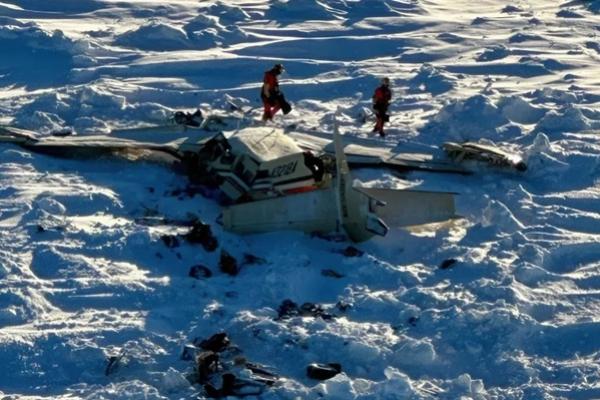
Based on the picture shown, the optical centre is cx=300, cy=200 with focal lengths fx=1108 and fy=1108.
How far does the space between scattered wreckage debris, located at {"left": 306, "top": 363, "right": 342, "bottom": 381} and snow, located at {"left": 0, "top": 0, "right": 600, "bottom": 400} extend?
0.09 metres

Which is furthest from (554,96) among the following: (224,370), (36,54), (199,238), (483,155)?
(224,370)

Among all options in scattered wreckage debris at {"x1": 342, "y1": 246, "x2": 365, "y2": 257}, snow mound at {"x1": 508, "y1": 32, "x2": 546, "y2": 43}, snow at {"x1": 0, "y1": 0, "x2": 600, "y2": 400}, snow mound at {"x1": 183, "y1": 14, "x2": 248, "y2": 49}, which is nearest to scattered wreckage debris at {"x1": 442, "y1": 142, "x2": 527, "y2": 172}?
snow at {"x1": 0, "y1": 0, "x2": 600, "y2": 400}

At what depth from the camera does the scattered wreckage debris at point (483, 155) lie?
1786cm

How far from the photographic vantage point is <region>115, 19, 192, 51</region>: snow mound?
84.2ft

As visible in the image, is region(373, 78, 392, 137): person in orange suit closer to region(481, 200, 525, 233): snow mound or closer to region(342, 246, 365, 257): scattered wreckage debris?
region(481, 200, 525, 233): snow mound

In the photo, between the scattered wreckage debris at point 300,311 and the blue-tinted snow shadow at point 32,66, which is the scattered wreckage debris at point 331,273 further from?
the blue-tinted snow shadow at point 32,66

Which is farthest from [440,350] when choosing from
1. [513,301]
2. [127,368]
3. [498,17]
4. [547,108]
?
[498,17]

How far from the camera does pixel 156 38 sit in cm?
2600

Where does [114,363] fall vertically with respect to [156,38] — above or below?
below

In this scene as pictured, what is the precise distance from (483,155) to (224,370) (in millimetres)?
7538

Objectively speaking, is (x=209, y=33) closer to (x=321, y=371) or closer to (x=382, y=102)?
(x=382, y=102)

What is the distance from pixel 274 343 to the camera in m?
12.5

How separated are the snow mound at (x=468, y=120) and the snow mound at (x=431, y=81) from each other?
1941mm

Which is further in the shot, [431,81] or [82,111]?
[431,81]
